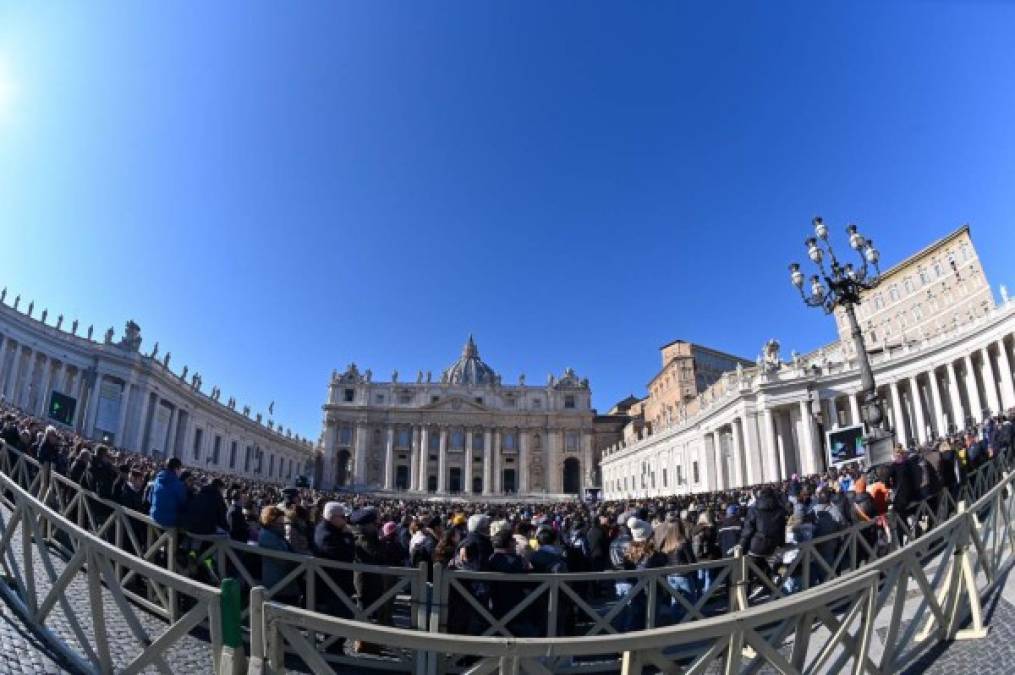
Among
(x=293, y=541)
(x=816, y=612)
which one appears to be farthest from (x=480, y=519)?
(x=816, y=612)

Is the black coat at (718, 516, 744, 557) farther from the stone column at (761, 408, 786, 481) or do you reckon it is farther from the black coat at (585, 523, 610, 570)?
the stone column at (761, 408, 786, 481)

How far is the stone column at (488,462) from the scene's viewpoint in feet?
251

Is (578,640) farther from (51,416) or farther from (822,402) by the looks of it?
(51,416)


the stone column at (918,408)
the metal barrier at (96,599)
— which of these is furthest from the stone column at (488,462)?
the metal barrier at (96,599)

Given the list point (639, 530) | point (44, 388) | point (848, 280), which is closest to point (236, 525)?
point (639, 530)

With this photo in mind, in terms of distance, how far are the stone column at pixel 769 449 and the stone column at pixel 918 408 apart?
337 inches

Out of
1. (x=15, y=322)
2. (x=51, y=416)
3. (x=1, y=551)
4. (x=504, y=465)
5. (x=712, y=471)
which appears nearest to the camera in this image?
(x=1, y=551)

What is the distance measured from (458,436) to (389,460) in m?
10.5

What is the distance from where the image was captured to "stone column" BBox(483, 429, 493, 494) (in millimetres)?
76562

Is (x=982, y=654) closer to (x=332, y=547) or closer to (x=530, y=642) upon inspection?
(x=530, y=642)

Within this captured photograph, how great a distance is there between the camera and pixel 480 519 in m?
7.32

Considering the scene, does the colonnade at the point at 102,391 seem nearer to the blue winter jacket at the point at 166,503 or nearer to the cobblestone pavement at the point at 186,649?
the blue winter jacket at the point at 166,503

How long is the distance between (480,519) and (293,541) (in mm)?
2398

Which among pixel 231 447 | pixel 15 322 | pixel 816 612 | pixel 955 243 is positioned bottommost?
pixel 816 612
